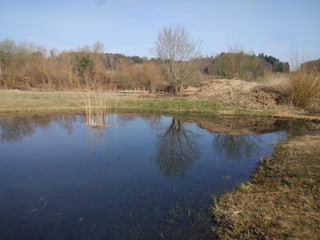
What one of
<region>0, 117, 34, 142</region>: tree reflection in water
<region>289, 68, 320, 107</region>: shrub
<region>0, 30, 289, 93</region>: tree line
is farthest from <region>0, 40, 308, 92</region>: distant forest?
<region>0, 117, 34, 142</region>: tree reflection in water

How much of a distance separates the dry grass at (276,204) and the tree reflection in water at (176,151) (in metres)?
1.62

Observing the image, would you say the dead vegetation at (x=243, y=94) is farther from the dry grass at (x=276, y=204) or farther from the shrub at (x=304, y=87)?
the dry grass at (x=276, y=204)

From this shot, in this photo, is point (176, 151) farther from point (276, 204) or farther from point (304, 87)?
point (304, 87)

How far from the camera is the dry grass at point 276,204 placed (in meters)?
3.54

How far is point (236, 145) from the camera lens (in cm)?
856

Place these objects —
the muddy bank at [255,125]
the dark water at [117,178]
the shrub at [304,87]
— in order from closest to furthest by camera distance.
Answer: the dark water at [117,178] → the muddy bank at [255,125] → the shrub at [304,87]

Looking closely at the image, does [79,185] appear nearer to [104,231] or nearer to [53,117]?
[104,231]

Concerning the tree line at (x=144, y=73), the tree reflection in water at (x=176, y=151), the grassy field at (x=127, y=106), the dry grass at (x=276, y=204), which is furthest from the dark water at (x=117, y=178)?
the tree line at (x=144, y=73)

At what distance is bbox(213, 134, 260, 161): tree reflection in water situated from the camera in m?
7.60

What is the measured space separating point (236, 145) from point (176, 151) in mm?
1893

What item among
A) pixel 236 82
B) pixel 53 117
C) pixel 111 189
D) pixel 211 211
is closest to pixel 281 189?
pixel 211 211

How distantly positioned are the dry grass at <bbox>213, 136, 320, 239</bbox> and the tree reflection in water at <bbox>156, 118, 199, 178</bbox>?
162 cm

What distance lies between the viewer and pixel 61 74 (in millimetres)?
26719

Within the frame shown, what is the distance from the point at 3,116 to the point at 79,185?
8.93 metres
